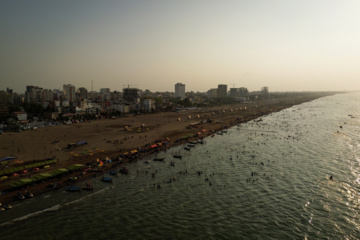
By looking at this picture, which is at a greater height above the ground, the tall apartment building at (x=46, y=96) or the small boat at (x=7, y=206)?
the tall apartment building at (x=46, y=96)

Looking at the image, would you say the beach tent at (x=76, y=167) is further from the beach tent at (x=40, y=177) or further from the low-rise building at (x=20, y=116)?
the low-rise building at (x=20, y=116)

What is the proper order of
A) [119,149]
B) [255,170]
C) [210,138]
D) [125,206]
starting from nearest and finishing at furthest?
[125,206], [255,170], [119,149], [210,138]

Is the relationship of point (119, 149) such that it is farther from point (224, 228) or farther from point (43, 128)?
point (43, 128)

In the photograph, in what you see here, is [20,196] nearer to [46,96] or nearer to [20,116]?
[20,116]

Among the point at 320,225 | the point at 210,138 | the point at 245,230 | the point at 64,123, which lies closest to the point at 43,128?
the point at 64,123

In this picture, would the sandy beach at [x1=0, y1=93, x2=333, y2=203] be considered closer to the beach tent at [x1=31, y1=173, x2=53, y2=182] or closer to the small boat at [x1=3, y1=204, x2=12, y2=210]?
the beach tent at [x1=31, y1=173, x2=53, y2=182]

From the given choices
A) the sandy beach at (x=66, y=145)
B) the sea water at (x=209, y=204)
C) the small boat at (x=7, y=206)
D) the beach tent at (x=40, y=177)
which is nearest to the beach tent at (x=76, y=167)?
the sandy beach at (x=66, y=145)

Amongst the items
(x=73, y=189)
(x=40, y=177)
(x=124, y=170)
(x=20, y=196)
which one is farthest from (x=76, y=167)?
(x=20, y=196)

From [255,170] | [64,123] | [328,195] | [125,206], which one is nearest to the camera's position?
[125,206]

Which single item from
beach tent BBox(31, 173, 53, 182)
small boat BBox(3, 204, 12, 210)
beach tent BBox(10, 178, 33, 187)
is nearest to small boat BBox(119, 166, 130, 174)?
beach tent BBox(31, 173, 53, 182)
